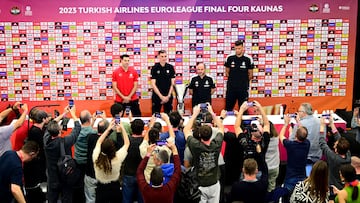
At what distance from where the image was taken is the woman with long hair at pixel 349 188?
6012 millimetres

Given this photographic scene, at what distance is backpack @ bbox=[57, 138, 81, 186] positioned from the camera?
7.02 m

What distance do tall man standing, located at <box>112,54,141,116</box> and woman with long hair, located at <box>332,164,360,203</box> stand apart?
5727 millimetres

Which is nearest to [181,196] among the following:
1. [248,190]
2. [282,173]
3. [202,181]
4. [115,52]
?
[202,181]

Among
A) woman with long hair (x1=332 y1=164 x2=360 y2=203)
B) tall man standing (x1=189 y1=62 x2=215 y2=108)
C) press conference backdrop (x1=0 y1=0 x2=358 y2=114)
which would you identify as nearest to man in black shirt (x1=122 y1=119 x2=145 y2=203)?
woman with long hair (x1=332 y1=164 x2=360 y2=203)

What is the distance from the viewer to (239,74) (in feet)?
36.9

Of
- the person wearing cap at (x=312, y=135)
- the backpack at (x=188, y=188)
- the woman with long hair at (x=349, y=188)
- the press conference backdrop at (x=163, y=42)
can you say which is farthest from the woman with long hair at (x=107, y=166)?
the press conference backdrop at (x=163, y=42)

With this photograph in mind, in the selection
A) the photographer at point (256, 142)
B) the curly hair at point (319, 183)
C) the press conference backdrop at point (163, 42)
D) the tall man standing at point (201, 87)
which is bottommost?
the curly hair at point (319, 183)

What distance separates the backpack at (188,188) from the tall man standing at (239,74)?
4.95m

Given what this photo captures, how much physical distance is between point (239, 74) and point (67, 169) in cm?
513

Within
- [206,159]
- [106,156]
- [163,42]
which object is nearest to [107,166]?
[106,156]

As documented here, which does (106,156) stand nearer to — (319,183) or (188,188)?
(188,188)

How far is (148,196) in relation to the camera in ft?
19.4

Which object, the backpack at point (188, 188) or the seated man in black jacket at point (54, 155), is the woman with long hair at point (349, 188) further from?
the seated man in black jacket at point (54, 155)

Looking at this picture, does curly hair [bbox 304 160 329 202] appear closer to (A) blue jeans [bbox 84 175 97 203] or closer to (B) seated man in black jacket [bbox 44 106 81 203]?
(A) blue jeans [bbox 84 175 97 203]
